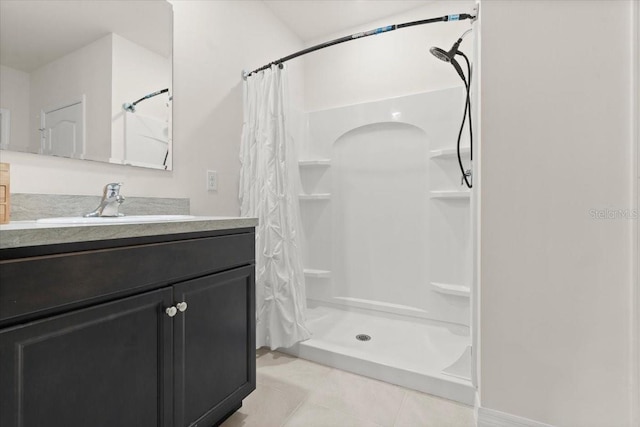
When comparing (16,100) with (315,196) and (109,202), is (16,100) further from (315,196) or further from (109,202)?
(315,196)

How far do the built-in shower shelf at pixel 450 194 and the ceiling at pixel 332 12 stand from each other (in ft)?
5.01

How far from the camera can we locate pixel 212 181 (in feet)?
5.98

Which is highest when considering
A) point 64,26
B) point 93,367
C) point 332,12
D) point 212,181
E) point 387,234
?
point 332,12

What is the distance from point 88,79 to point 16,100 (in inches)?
10.6

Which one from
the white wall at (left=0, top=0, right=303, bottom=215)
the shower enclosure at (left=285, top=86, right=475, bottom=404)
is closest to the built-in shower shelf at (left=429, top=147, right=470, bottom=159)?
the shower enclosure at (left=285, top=86, right=475, bottom=404)

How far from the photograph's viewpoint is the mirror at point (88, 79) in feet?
3.59

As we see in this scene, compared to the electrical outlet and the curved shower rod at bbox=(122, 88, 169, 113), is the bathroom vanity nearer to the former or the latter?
the electrical outlet

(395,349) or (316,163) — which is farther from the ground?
(316,163)

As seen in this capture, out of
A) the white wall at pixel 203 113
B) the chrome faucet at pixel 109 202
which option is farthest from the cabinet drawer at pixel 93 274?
the white wall at pixel 203 113

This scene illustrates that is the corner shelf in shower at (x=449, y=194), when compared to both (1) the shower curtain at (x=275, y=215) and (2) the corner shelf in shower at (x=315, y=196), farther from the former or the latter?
(1) the shower curtain at (x=275, y=215)

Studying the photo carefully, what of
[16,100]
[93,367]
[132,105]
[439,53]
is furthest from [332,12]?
[93,367]

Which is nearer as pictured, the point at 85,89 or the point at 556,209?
the point at 556,209

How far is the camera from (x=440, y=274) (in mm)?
2180

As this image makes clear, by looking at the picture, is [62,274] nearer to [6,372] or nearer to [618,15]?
[6,372]
